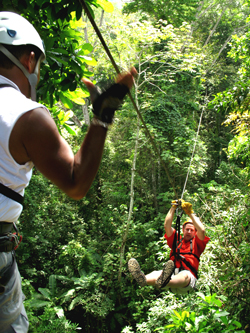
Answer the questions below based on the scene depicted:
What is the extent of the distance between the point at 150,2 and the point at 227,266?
32.8 ft

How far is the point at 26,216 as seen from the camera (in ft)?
20.0

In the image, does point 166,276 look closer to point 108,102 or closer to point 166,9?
point 108,102

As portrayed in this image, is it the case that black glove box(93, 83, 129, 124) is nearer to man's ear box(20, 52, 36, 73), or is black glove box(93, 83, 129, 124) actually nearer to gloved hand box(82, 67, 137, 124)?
gloved hand box(82, 67, 137, 124)

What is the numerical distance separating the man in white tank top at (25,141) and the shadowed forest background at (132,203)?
0.60ft

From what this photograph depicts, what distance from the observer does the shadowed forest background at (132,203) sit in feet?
6.50

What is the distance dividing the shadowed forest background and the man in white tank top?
0.18 m

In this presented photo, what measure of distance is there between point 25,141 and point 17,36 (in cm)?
37

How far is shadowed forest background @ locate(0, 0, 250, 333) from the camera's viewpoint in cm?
198

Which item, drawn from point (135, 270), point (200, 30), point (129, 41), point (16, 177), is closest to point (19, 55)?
point (16, 177)

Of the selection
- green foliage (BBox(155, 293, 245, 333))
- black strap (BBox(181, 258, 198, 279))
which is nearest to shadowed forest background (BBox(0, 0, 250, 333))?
green foliage (BBox(155, 293, 245, 333))

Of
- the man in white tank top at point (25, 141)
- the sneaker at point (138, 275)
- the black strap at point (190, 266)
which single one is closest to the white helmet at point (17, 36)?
the man in white tank top at point (25, 141)

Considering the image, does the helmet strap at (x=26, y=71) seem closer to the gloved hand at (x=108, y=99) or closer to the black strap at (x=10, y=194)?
the gloved hand at (x=108, y=99)

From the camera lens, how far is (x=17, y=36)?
828 millimetres

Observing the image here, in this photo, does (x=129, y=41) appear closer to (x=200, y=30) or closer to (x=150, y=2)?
(x=150, y=2)
